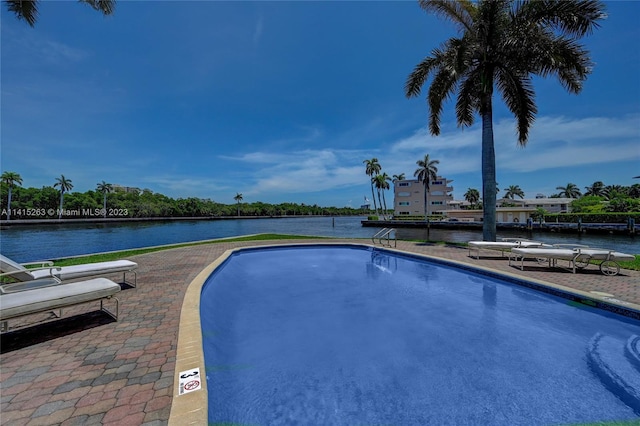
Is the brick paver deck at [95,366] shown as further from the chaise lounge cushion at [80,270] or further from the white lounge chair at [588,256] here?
the white lounge chair at [588,256]

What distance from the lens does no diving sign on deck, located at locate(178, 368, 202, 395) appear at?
83.3 inches

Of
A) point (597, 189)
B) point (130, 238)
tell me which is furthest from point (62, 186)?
point (597, 189)

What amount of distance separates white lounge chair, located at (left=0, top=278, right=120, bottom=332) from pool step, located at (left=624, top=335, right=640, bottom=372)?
684cm

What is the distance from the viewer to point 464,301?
549 centimetres

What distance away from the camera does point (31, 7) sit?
9.67m

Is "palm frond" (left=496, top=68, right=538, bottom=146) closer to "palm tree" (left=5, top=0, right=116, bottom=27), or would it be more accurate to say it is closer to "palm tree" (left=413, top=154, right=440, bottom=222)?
"palm tree" (left=5, top=0, right=116, bottom=27)

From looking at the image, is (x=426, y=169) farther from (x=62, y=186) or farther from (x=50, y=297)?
(x=62, y=186)

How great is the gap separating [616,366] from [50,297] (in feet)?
23.0

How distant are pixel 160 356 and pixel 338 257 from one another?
8.10m

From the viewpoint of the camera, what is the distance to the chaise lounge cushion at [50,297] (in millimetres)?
2805

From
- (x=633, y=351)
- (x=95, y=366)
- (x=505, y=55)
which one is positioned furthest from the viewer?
(x=505, y=55)

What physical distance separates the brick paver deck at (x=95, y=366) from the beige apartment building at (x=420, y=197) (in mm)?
59954

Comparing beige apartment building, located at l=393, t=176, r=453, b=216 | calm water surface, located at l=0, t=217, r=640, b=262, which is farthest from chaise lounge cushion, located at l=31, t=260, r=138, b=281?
beige apartment building, located at l=393, t=176, r=453, b=216

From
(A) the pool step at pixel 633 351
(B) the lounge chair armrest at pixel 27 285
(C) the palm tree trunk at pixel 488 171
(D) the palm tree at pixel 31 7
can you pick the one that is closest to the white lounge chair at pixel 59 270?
(B) the lounge chair armrest at pixel 27 285
